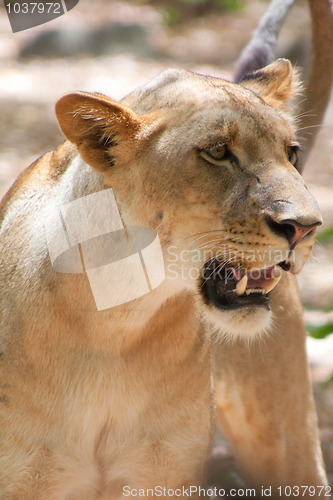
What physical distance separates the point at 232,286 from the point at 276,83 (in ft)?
2.59

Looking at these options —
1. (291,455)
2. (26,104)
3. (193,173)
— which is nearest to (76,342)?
(193,173)

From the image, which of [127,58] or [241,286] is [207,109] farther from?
[127,58]

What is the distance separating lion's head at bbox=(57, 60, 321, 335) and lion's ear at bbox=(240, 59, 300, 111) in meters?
0.32

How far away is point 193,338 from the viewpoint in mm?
2527

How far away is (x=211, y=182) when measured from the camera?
82.0 inches

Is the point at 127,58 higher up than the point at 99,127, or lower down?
lower down

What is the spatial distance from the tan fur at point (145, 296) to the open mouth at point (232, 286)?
0.10 feet

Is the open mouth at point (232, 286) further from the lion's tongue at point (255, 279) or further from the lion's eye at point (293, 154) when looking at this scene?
the lion's eye at point (293, 154)

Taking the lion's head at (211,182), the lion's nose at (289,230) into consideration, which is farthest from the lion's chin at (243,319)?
the lion's nose at (289,230)

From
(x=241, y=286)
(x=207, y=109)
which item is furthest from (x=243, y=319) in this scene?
(x=207, y=109)

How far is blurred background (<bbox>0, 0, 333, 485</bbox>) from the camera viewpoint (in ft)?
20.7

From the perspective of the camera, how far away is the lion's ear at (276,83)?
102 inches

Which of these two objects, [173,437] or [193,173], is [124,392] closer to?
[173,437]

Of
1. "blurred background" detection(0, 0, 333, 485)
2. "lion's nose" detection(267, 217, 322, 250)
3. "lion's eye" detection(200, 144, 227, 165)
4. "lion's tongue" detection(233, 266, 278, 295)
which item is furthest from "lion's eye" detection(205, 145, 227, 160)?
"blurred background" detection(0, 0, 333, 485)
